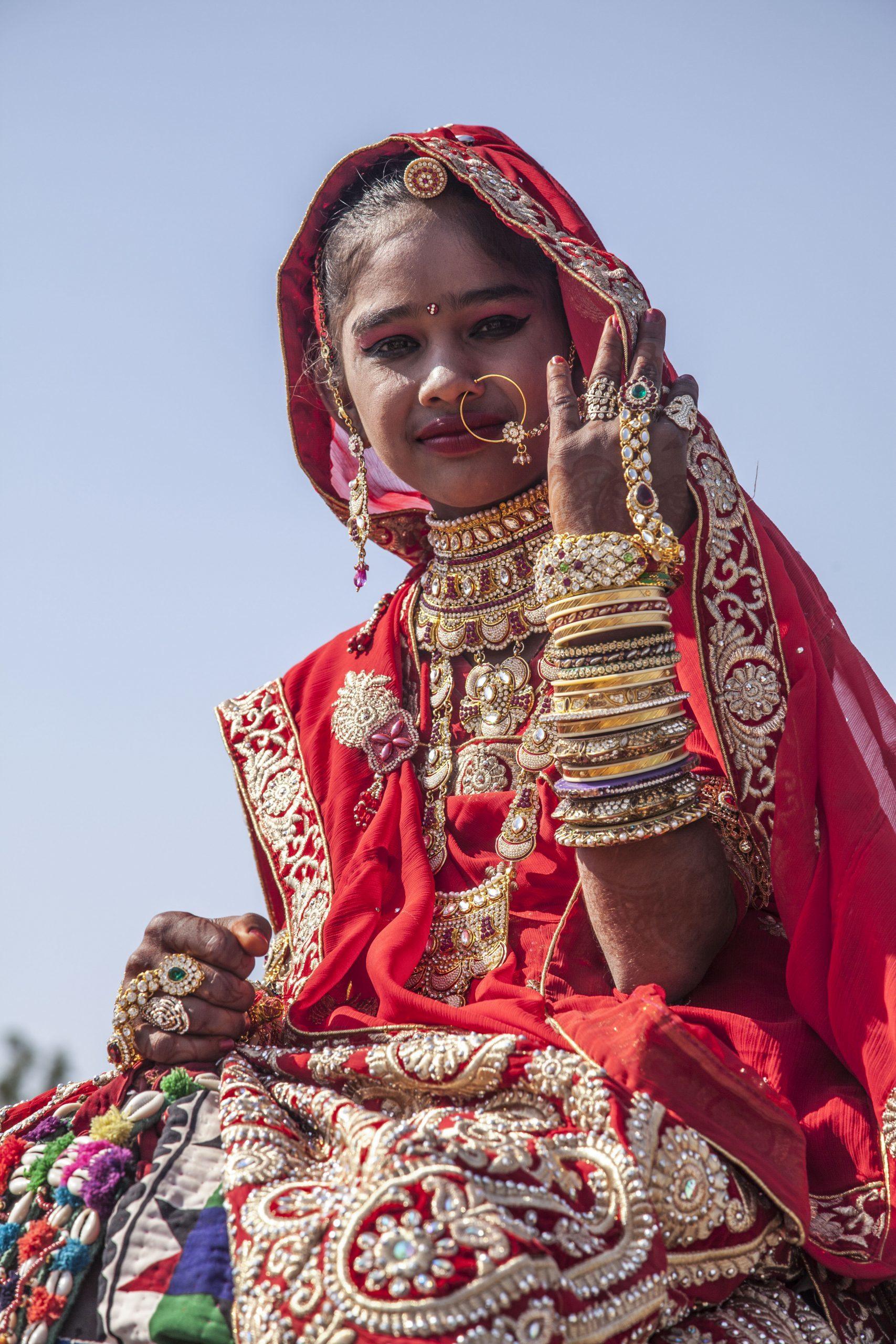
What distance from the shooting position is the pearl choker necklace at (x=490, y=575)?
3.32m

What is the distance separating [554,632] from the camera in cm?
259

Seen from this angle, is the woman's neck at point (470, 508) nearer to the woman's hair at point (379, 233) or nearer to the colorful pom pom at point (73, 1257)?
the woman's hair at point (379, 233)

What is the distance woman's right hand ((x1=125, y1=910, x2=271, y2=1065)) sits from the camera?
2.64 meters

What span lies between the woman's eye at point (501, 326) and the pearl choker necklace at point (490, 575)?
0.35 m

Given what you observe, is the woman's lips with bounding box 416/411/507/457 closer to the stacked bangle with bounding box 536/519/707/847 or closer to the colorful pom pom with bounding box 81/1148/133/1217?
the stacked bangle with bounding box 536/519/707/847

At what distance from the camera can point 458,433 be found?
129 inches

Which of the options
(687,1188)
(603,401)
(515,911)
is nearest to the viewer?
(687,1188)

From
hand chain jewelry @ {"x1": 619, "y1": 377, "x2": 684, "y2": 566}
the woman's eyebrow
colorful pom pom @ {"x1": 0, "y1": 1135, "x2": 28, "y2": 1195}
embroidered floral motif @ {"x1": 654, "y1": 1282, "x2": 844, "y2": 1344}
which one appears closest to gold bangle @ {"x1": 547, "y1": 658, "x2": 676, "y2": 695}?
hand chain jewelry @ {"x1": 619, "y1": 377, "x2": 684, "y2": 566}

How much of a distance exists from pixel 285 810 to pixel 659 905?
3.94 feet

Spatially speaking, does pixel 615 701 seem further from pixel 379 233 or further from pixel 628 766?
pixel 379 233

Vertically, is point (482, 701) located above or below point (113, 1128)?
above

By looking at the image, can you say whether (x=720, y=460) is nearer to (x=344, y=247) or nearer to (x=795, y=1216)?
(x=344, y=247)

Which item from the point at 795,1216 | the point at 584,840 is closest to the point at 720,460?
the point at 584,840

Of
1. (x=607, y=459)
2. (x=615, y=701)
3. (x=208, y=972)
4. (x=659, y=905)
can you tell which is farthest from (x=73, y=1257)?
(x=607, y=459)
